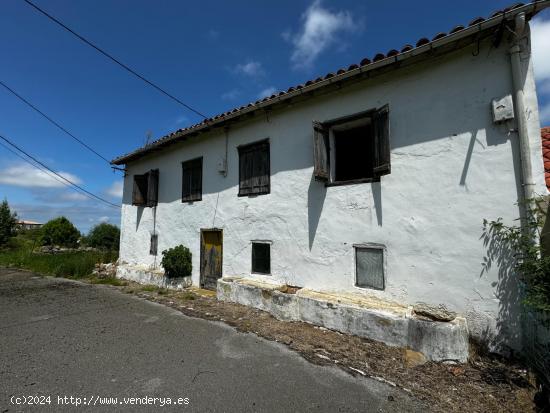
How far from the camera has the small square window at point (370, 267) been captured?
5.25 m

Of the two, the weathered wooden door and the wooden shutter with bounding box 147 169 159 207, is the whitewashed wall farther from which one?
the wooden shutter with bounding box 147 169 159 207

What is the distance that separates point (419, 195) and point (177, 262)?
695 cm

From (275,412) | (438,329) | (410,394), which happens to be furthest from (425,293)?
(275,412)

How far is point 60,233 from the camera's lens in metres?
19.9

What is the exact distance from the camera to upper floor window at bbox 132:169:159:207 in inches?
421

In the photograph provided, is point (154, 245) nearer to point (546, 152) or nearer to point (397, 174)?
point (397, 174)

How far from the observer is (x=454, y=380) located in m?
3.60

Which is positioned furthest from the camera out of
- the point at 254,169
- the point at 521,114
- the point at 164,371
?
the point at 254,169

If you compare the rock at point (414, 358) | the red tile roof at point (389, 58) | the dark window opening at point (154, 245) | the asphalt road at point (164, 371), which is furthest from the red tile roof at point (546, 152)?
the dark window opening at point (154, 245)

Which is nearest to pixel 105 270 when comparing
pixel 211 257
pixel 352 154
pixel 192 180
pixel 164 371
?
pixel 192 180

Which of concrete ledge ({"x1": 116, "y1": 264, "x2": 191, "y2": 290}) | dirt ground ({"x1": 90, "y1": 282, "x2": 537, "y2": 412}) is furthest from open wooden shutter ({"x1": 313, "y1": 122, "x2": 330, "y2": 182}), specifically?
concrete ledge ({"x1": 116, "y1": 264, "x2": 191, "y2": 290})

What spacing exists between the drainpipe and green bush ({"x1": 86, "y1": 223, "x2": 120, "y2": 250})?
21.8 metres

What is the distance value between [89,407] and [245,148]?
6.24 meters

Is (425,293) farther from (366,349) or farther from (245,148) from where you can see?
(245,148)
